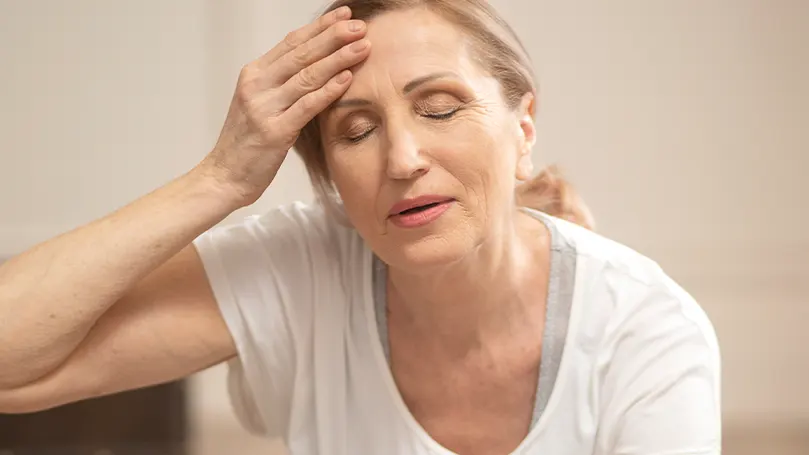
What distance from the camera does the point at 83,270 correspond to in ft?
3.69

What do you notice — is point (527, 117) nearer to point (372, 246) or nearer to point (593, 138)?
point (372, 246)

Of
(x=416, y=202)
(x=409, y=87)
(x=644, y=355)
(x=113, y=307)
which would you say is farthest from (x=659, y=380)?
(x=113, y=307)

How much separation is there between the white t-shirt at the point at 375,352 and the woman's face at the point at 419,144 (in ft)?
0.59

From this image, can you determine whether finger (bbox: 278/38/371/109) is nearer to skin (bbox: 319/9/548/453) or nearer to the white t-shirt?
skin (bbox: 319/9/548/453)

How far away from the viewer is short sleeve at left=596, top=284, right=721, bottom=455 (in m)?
1.05

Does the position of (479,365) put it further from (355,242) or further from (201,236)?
(201,236)

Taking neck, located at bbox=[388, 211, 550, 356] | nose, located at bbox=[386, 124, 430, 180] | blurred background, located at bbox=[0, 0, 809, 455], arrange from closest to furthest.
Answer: nose, located at bbox=[386, 124, 430, 180] → neck, located at bbox=[388, 211, 550, 356] → blurred background, located at bbox=[0, 0, 809, 455]

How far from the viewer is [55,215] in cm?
232

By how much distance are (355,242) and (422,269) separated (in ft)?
0.81

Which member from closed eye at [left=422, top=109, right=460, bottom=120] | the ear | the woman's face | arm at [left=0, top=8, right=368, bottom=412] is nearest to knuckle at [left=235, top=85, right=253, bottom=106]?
arm at [left=0, top=8, right=368, bottom=412]

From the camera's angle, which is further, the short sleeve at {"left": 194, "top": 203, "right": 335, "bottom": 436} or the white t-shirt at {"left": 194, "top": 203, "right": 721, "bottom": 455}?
the short sleeve at {"left": 194, "top": 203, "right": 335, "bottom": 436}

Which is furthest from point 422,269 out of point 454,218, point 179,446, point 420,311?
point 179,446

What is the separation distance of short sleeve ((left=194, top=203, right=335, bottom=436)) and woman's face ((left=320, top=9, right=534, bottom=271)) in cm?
18

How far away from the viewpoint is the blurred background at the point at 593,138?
7.54 ft
